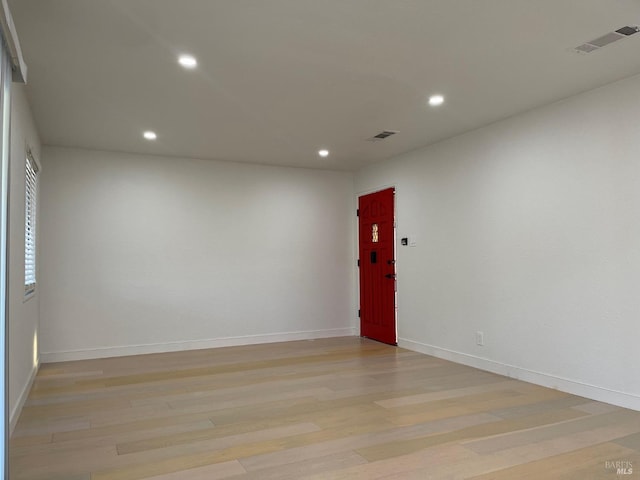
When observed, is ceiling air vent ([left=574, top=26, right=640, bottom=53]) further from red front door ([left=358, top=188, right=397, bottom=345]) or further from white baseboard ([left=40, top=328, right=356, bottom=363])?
white baseboard ([left=40, top=328, right=356, bottom=363])

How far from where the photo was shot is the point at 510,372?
4.62 metres

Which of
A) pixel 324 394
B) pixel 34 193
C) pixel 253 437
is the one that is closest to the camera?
pixel 253 437

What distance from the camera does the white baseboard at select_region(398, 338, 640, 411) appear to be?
3.66 m

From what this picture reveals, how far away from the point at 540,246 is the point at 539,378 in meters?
1.21

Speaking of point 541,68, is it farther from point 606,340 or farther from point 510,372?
point 510,372

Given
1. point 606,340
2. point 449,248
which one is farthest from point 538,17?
point 449,248

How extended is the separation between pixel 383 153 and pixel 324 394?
3.37 metres

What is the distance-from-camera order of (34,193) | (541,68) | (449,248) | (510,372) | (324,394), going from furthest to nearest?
(449,248)
(34,193)
(510,372)
(324,394)
(541,68)

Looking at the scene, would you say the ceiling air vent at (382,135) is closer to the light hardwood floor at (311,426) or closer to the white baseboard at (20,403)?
Result: the light hardwood floor at (311,426)

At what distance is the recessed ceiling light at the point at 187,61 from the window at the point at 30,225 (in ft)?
6.54

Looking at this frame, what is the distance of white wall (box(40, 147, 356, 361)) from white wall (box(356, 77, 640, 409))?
1651mm

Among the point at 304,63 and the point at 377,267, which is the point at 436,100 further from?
the point at 377,267

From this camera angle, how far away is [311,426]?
3283 millimetres

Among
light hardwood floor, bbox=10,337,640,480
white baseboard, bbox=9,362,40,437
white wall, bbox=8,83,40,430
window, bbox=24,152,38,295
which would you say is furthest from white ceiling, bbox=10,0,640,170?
light hardwood floor, bbox=10,337,640,480
